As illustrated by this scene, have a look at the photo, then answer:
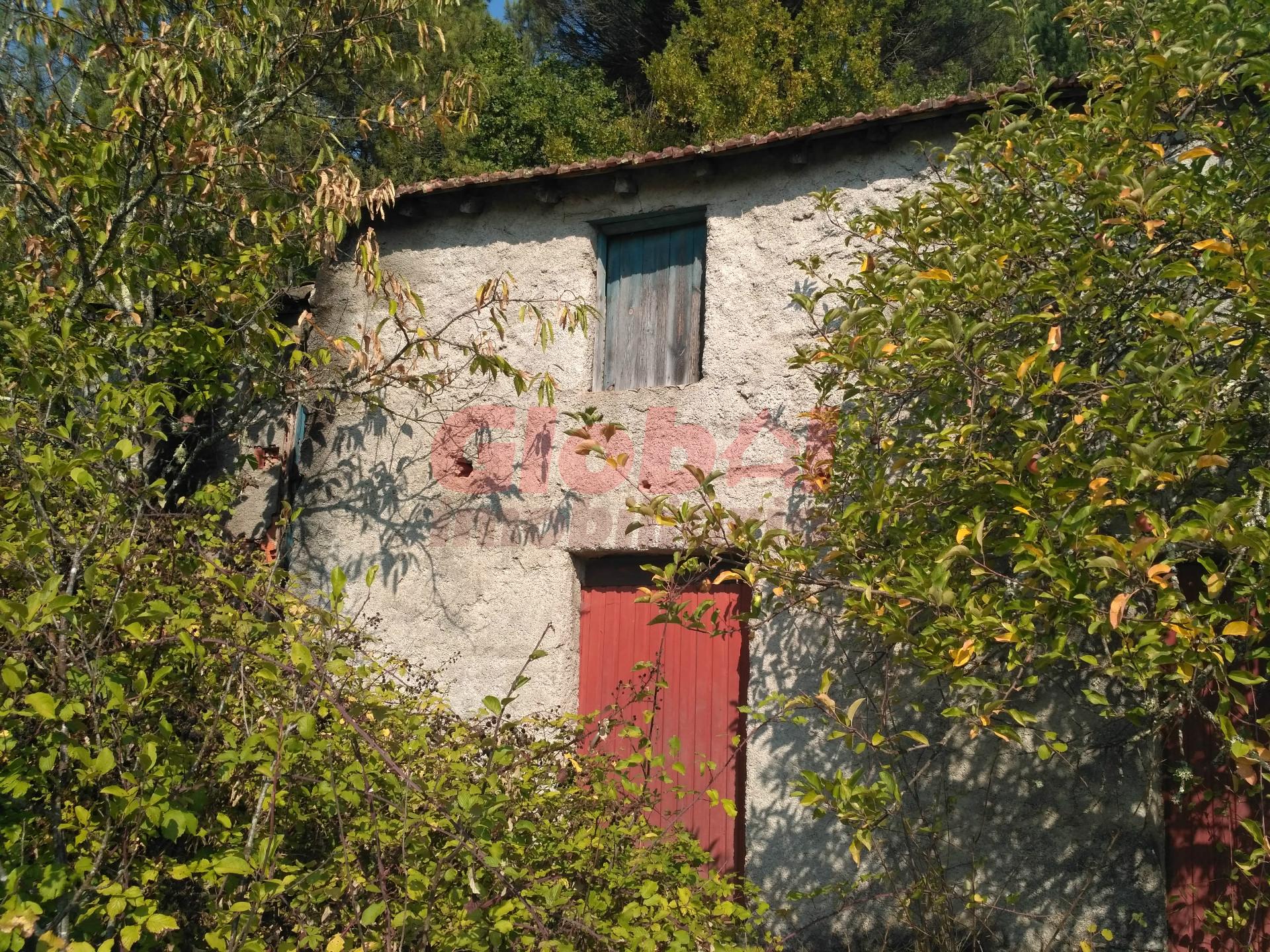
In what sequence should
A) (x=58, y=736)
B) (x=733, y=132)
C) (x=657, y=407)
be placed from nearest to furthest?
(x=58, y=736) → (x=657, y=407) → (x=733, y=132)

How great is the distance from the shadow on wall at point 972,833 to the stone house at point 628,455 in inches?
0.7

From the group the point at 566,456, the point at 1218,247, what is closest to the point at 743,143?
the point at 566,456

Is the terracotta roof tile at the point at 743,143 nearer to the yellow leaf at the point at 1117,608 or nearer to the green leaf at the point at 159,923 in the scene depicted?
the yellow leaf at the point at 1117,608

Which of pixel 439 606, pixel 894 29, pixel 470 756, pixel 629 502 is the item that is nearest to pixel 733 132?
pixel 894 29

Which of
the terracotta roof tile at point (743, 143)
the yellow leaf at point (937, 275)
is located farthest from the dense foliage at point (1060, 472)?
the terracotta roof tile at point (743, 143)

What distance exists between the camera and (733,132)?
12.2 m

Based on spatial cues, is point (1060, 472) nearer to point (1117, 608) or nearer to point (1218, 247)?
point (1117, 608)

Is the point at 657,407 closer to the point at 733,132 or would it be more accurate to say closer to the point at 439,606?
the point at 439,606

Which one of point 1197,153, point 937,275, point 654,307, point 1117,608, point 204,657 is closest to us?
point 204,657

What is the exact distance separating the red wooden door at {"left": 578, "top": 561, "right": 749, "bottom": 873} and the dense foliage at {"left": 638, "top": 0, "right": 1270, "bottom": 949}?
1.52ft

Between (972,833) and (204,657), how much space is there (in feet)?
11.5

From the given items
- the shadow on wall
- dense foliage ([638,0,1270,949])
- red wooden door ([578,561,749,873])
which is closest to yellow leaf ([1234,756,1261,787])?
dense foliage ([638,0,1270,949])

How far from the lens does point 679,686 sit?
5.61 metres

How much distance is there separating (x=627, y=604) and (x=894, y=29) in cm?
1147
